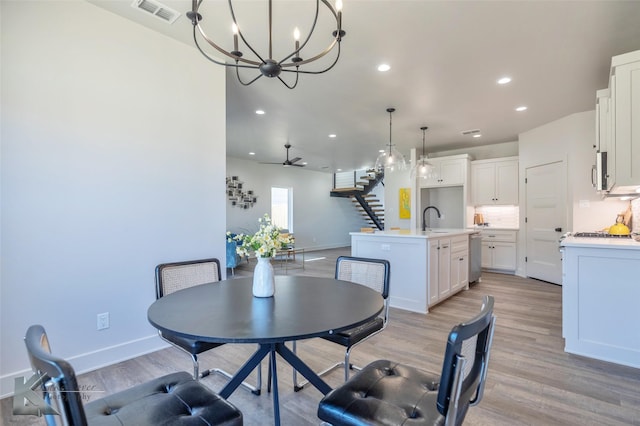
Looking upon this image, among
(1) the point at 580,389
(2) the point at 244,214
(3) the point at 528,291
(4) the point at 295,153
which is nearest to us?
(1) the point at 580,389

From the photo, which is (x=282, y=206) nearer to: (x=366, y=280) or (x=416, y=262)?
(x=416, y=262)

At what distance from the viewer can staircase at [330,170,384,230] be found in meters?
9.72

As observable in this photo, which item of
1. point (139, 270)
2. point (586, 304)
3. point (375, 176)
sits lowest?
point (586, 304)

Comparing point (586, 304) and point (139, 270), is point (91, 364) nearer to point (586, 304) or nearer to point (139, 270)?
point (139, 270)

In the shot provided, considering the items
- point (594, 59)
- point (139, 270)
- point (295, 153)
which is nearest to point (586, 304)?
point (594, 59)

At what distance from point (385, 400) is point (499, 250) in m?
6.04

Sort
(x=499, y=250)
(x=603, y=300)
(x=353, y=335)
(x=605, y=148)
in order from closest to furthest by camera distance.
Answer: (x=353, y=335) < (x=603, y=300) < (x=605, y=148) < (x=499, y=250)

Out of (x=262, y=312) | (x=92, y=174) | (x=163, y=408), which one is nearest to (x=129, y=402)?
(x=163, y=408)

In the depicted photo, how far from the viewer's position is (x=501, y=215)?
21.7 feet

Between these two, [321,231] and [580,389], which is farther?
[321,231]

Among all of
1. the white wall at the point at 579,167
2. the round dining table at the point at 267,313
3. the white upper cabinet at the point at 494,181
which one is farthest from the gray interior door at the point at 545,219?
the round dining table at the point at 267,313

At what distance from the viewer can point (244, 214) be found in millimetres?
8352

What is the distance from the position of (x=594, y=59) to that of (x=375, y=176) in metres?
7.05

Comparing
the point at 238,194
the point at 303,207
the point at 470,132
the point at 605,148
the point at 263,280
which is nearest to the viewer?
the point at 263,280
